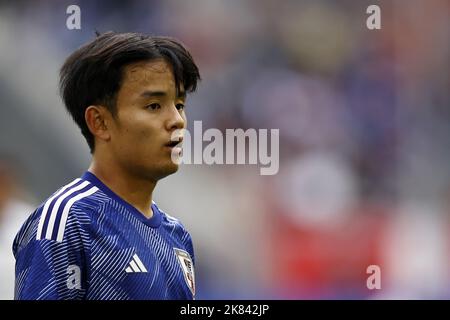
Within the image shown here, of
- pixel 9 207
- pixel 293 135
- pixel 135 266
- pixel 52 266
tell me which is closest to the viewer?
pixel 52 266

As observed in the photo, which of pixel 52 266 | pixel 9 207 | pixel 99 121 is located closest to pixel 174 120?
pixel 99 121

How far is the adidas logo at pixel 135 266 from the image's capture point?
6.10 feet

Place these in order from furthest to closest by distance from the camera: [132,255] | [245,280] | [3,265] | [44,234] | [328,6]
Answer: [328,6], [245,280], [3,265], [132,255], [44,234]

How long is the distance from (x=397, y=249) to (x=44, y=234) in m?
3.34

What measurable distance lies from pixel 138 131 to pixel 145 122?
0.10 feet

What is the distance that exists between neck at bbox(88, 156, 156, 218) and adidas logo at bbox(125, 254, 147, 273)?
0.19 meters

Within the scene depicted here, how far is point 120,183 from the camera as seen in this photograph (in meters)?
2.03

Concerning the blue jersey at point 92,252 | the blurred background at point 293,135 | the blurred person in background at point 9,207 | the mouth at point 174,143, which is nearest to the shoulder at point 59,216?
the blue jersey at point 92,252

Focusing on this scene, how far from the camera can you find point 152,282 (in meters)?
1.89

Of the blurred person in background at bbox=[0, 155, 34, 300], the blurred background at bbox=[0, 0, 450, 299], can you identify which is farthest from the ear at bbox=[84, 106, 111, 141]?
the blurred background at bbox=[0, 0, 450, 299]

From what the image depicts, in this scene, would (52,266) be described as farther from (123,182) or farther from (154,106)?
(154,106)

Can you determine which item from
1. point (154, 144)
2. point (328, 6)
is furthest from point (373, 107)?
point (154, 144)

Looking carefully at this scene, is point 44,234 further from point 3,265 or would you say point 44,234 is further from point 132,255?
point 3,265

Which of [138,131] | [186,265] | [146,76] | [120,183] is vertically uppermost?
[146,76]
